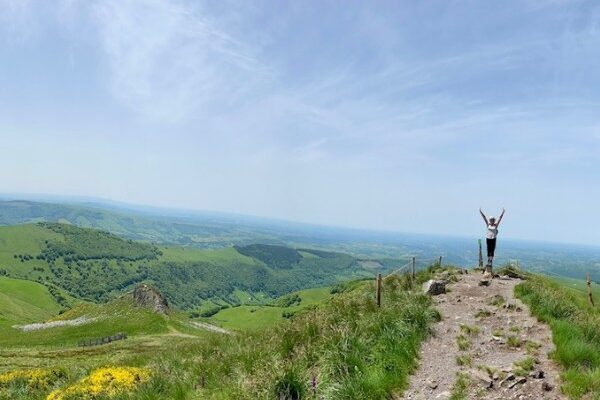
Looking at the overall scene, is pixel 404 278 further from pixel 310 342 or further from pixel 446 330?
pixel 310 342

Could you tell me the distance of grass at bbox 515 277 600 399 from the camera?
34.5 feet

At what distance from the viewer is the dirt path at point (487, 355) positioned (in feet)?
36.1

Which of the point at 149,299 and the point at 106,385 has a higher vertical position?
the point at 106,385

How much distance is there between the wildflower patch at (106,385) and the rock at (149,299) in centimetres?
10978

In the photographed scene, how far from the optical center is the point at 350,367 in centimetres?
1178

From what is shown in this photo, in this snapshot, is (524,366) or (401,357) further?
(401,357)

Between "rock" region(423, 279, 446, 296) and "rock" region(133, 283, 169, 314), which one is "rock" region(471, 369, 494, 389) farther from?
"rock" region(133, 283, 169, 314)

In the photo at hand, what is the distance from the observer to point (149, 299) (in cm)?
12125

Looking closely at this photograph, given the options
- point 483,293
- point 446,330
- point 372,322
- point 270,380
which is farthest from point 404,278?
point 270,380

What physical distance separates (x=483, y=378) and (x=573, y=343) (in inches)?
134

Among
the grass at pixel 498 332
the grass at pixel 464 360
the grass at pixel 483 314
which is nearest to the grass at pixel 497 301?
the grass at pixel 483 314

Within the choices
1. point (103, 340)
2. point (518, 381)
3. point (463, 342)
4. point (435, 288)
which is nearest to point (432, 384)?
point (518, 381)

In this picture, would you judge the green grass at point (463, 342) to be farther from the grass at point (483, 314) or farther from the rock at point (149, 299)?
the rock at point (149, 299)

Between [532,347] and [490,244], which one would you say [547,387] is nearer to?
[532,347]
